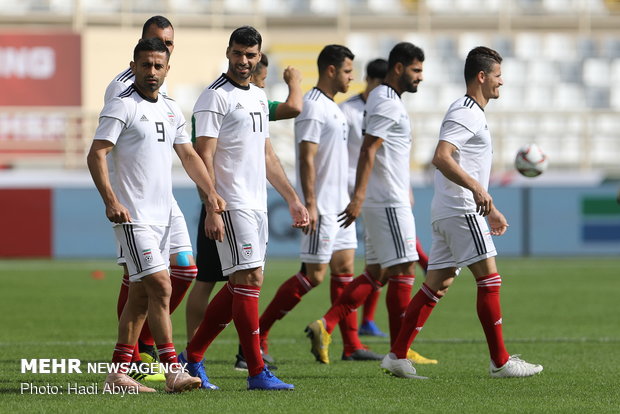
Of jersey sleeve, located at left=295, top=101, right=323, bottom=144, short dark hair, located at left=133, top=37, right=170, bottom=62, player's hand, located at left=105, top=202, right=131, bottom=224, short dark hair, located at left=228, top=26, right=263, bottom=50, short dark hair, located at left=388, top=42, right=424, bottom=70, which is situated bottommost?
player's hand, located at left=105, top=202, right=131, bottom=224

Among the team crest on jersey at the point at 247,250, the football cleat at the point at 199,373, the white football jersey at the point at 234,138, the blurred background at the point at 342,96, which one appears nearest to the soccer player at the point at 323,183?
the football cleat at the point at 199,373

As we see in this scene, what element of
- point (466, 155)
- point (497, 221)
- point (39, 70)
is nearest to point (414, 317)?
point (497, 221)

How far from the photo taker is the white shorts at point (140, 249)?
649 centimetres

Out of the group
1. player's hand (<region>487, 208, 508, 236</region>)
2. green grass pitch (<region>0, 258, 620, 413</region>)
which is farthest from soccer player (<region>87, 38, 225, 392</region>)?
player's hand (<region>487, 208, 508, 236</region>)

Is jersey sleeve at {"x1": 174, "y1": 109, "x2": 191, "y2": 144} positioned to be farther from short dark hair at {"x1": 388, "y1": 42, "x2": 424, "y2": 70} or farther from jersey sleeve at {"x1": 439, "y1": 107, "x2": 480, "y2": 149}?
short dark hair at {"x1": 388, "y1": 42, "x2": 424, "y2": 70}

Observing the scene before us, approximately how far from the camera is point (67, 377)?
7.50 m

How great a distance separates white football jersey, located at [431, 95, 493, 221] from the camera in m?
7.45

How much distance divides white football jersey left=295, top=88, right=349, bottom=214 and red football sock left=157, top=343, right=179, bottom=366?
245 cm

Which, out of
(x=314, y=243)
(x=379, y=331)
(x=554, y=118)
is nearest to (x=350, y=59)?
(x=314, y=243)

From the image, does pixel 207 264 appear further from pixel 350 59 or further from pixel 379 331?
pixel 379 331

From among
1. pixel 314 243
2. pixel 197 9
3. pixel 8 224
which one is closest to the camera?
pixel 314 243

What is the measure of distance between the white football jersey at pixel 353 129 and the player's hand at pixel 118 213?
3.78 meters

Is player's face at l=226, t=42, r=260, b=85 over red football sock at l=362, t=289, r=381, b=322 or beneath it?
over

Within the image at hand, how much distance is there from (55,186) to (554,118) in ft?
39.8
